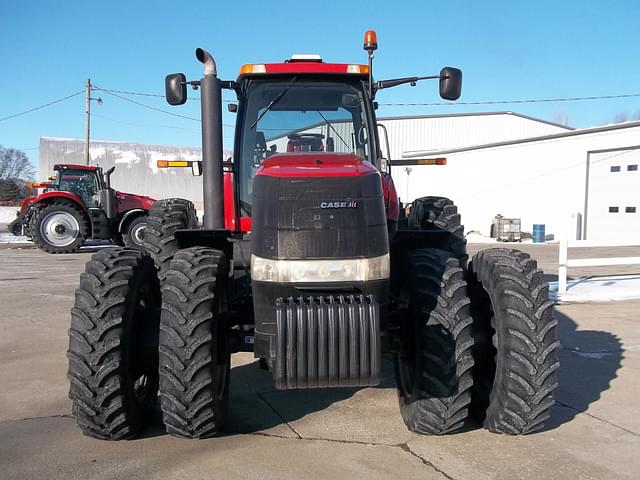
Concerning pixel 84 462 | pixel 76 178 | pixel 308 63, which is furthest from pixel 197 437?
pixel 76 178

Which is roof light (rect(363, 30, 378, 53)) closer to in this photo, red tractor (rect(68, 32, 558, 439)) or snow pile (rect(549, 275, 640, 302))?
red tractor (rect(68, 32, 558, 439))

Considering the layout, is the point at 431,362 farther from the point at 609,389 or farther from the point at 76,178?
the point at 76,178

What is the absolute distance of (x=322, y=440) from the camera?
3.66 metres

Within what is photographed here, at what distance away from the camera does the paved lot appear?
3.21m

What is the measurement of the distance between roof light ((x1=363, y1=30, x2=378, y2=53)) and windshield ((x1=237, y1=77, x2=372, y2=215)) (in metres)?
0.31

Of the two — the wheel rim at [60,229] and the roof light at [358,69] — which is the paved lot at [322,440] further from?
the wheel rim at [60,229]

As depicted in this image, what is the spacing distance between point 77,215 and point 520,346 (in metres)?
15.7

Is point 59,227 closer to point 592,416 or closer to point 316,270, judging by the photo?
point 316,270

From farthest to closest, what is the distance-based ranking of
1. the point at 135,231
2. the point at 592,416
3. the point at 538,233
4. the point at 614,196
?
the point at 538,233 → the point at 614,196 → the point at 135,231 → the point at 592,416

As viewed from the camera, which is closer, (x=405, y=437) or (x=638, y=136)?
(x=405, y=437)

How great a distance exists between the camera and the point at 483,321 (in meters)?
3.93

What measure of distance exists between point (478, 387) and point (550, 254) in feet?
53.0

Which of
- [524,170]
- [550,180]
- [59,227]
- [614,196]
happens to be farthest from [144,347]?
[524,170]

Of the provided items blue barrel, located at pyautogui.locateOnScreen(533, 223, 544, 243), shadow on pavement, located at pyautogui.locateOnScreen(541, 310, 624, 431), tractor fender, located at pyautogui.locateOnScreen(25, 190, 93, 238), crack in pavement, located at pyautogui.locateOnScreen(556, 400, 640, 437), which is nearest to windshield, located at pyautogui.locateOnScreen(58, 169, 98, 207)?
tractor fender, located at pyautogui.locateOnScreen(25, 190, 93, 238)
